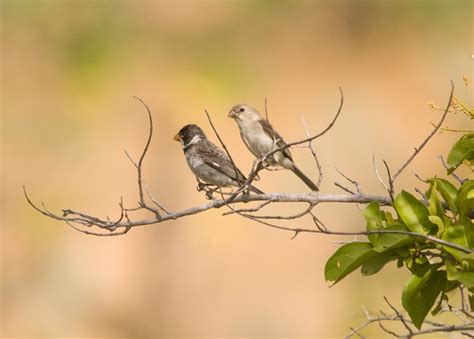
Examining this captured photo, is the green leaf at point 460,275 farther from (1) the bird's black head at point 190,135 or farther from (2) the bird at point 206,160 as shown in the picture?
(1) the bird's black head at point 190,135

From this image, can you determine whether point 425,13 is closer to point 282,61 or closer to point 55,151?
point 282,61

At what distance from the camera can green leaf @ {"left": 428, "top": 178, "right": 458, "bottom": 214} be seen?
3895 millimetres

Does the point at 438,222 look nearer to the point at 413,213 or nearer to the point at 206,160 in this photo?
the point at 413,213

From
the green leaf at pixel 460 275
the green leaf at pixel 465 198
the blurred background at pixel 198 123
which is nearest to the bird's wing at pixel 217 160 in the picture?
the green leaf at pixel 465 198

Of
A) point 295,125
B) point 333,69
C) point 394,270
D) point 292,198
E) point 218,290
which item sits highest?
point 333,69

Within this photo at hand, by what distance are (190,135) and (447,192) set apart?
3.52 meters

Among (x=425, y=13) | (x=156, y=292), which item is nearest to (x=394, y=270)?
(x=156, y=292)

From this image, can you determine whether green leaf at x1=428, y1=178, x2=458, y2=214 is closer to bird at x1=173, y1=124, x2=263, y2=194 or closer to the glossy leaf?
the glossy leaf

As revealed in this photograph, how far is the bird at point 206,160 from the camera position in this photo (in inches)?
262

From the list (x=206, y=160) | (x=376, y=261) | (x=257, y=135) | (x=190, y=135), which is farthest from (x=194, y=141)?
(x=376, y=261)

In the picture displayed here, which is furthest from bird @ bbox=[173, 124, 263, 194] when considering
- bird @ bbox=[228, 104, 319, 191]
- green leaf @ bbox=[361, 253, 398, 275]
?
green leaf @ bbox=[361, 253, 398, 275]

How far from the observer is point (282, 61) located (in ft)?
53.8

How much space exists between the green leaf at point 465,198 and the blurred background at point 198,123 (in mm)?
→ 7456

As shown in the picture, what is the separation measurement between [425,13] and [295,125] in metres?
3.45
